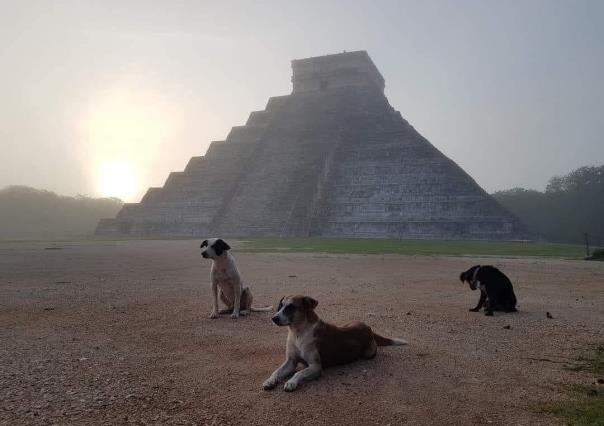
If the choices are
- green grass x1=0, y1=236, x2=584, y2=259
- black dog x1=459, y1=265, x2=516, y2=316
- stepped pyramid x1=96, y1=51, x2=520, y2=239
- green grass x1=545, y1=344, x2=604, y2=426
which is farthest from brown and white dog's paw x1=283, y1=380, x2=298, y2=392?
stepped pyramid x1=96, y1=51, x2=520, y2=239

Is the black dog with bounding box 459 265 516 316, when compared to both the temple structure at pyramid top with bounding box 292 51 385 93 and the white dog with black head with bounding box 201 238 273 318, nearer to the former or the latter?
the white dog with black head with bounding box 201 238 273 318

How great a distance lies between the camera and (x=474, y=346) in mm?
5629

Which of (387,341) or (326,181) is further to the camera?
(326,181)

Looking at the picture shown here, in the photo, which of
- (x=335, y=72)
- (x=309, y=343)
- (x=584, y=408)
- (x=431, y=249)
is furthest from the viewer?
(x=335, y=72)

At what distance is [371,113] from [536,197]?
19.2 m

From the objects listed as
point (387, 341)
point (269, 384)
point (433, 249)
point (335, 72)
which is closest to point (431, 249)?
point (433, 249)

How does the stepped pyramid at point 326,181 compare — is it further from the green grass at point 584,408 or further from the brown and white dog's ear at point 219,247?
the green grass at point 584,408

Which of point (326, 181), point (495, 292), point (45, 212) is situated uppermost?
point (326, 181)

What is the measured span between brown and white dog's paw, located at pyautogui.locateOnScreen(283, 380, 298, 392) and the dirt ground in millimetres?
56

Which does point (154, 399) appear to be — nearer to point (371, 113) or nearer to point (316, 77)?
point (371, 113)

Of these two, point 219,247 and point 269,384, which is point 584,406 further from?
point 219,247

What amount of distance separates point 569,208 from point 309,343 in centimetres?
4855

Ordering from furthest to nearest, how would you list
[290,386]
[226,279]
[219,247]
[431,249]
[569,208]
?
1. [569,208]
2. [431,249]
3. [226,279]
4. [219,247]
5. [290,386]

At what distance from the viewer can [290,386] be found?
4.19 metres
